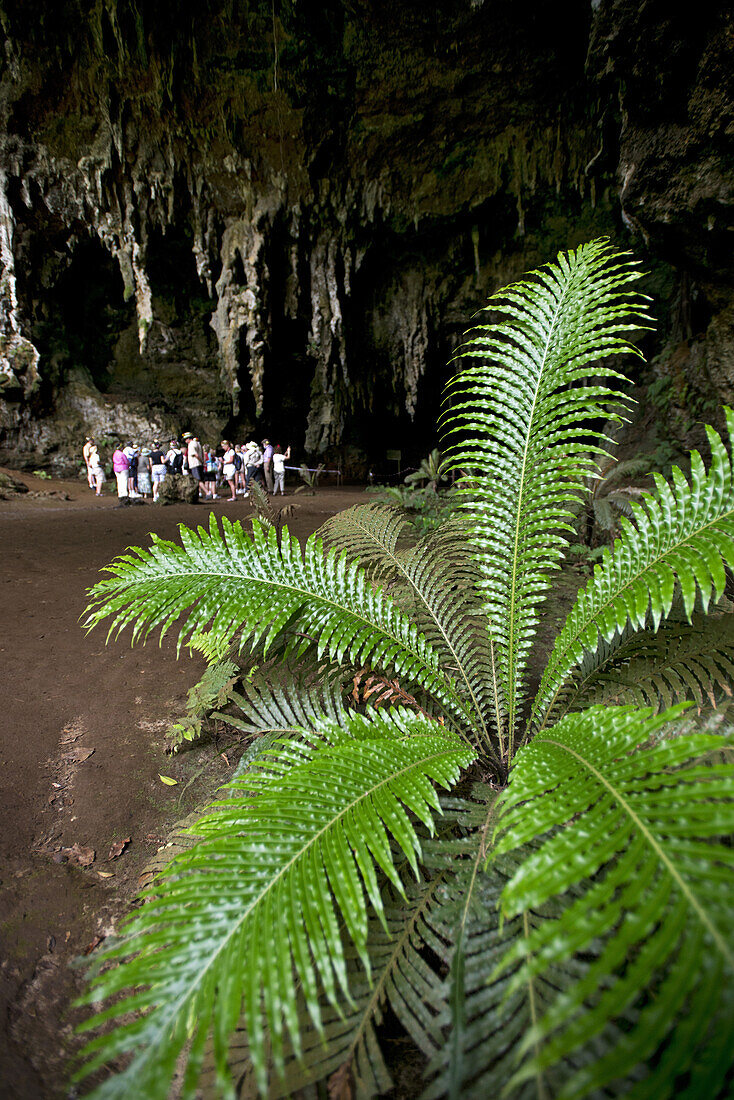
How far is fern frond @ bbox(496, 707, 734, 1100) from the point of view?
0.43 meters

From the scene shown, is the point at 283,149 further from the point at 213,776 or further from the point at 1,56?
the point at 213,776

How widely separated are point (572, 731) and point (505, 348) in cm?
110

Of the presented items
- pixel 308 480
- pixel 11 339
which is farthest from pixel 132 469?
pixel 308 480

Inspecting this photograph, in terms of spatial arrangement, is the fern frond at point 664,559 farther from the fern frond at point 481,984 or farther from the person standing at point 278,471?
the person standing at point 278,471

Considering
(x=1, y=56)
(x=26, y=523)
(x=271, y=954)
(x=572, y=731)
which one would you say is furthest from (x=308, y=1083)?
(x=1, y=56)

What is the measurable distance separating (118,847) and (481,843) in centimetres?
112

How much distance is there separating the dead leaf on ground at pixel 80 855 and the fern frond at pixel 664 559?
56.6 inches

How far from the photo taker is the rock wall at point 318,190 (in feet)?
18.7

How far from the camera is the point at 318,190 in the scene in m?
9.45

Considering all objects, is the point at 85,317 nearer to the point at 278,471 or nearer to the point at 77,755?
the point at 278,471

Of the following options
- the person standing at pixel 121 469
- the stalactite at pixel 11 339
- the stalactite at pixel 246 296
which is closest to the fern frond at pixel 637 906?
the person standing at pixel 121 469

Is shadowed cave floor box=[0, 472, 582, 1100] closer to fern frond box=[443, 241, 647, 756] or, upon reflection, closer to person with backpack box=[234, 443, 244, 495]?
fern frond box=[443, 241, 647, 756]

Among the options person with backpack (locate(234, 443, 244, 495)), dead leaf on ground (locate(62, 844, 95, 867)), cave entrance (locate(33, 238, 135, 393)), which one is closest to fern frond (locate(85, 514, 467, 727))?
dead leaf on ground (locate(62, 844, 95, 867))

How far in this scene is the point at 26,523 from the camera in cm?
606
